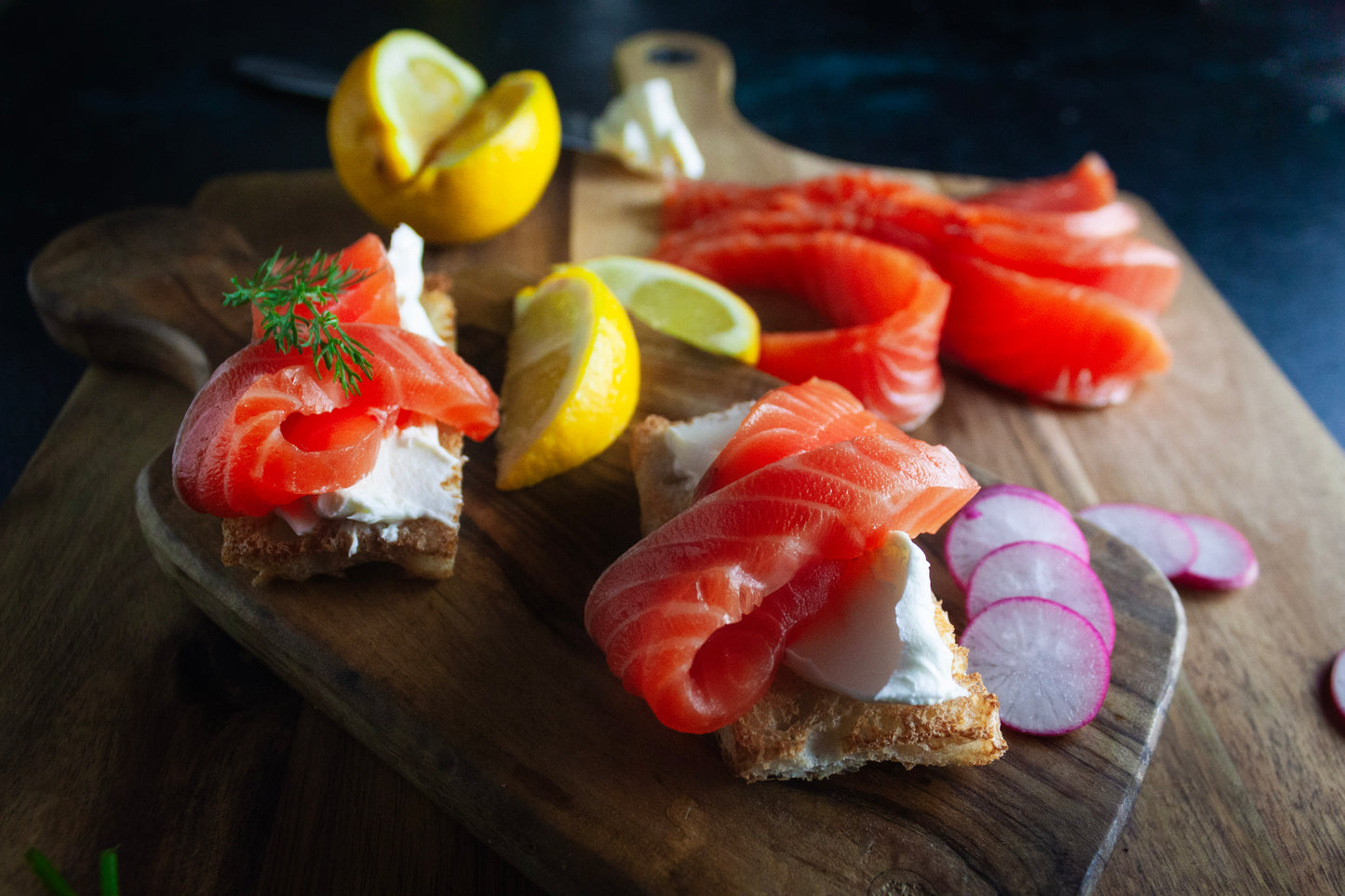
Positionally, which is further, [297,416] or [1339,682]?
[1339,682]

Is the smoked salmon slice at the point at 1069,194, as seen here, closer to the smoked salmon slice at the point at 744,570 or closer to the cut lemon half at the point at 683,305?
the cut lemon half at the point at 683,305

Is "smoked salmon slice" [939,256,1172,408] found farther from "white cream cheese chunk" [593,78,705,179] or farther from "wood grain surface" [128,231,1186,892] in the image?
"white cream cheese chunk" [593,78,705,179]

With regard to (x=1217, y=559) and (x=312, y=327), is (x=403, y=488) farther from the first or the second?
(x=1217, y=559)

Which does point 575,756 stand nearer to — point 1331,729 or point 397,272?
point 397,272

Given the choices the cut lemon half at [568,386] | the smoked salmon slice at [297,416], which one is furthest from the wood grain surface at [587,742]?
the smoked salmon slice at [297,416]

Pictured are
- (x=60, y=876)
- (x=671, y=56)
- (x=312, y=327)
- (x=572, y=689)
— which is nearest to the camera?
(x=60, y=876)

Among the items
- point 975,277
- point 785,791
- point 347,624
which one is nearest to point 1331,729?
point 785,791

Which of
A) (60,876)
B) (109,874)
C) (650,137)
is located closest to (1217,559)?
(650,137)

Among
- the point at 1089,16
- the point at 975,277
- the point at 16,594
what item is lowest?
the point at 16,594
